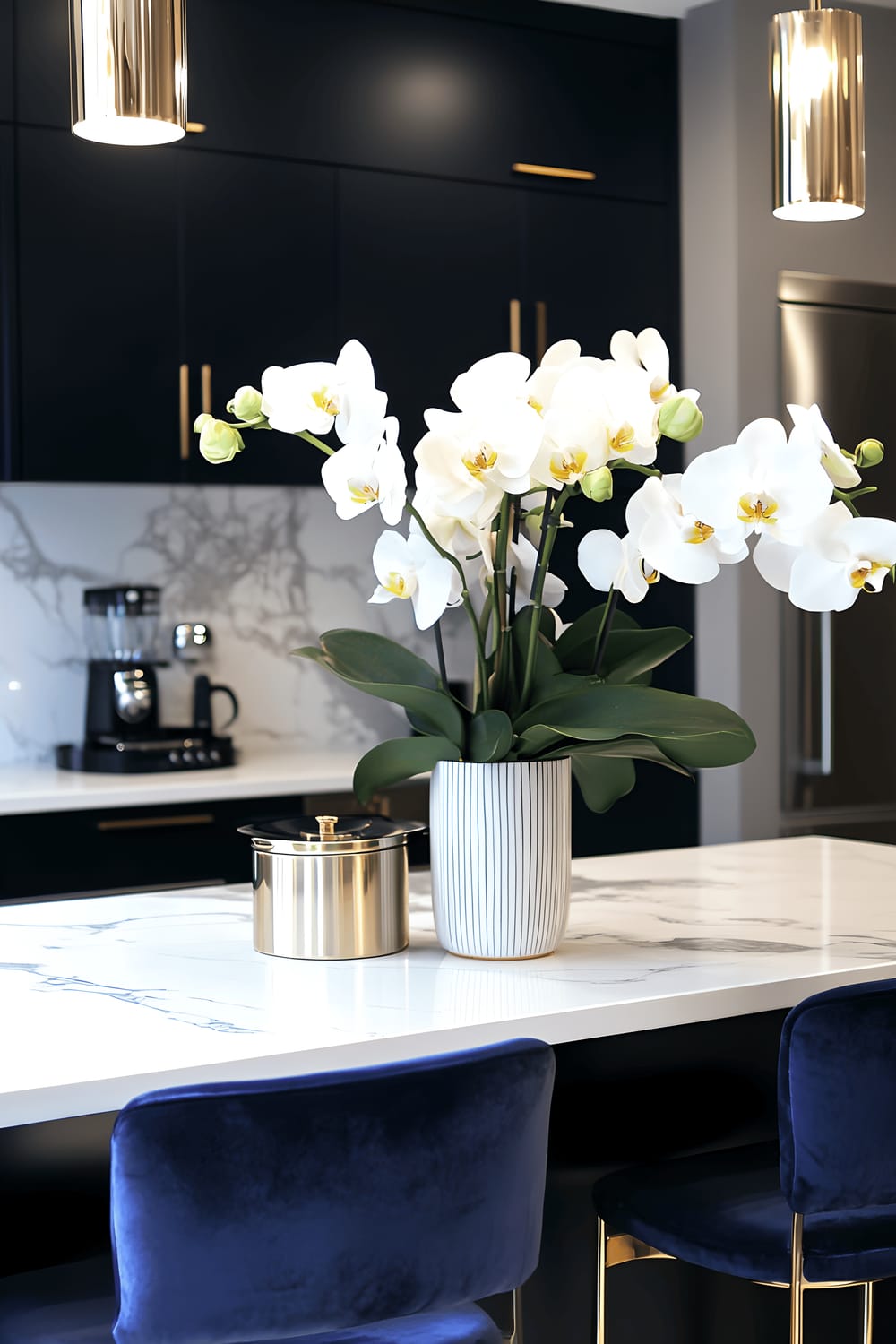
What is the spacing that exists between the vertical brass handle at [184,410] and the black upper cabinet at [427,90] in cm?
56

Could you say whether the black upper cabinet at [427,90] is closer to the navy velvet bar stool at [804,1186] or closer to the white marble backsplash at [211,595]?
the white marble backsplash at [211,595]

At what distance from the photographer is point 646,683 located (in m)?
1.82

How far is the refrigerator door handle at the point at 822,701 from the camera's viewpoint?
4.06 meters

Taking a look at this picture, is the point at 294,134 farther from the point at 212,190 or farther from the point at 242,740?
the point at 242,740

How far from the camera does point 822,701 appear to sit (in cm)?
407

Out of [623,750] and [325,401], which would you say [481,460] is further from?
[623,750]

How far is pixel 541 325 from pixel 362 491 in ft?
8.64

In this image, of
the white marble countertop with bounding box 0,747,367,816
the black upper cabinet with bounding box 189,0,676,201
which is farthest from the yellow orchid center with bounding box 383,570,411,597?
the black upper cabinet with bounding box 189,0,676,201

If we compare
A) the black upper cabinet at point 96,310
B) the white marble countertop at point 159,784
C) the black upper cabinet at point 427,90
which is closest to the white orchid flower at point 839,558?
the white marble countertop at point 159,784

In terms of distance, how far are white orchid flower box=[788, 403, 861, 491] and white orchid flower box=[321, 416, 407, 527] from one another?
15.4 inches

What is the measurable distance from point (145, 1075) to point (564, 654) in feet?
2.49

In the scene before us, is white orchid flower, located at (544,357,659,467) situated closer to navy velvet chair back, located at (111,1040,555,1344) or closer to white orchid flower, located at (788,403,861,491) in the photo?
white orchid flower, located at (788,403,861,491)

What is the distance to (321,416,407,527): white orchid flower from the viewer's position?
5.06 feet

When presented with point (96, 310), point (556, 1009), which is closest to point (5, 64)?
point (96, 310)
